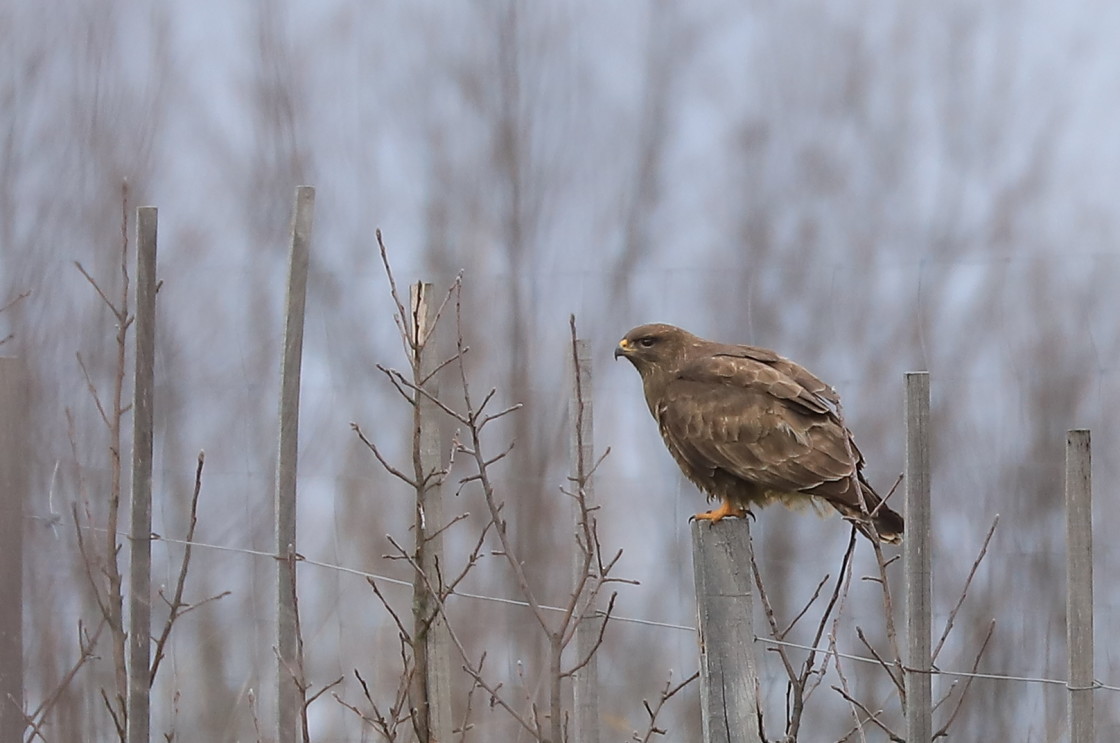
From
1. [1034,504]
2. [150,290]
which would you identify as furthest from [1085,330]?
[150,290]

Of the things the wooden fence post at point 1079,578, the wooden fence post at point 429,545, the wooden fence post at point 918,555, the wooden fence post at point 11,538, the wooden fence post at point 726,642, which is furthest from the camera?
the wooden fence post at point 11,538

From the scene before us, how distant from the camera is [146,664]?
1891mm

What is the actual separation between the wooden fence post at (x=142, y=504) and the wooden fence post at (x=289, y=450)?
19cm

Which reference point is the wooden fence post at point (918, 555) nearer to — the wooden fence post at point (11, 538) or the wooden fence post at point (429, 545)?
the wooden fence post at point (429, 545)

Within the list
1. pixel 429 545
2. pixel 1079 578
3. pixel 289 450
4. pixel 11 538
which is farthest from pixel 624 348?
pixel 11 538

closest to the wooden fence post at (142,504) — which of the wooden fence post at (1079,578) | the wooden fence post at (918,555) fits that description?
the wooden fence post at (918,555)

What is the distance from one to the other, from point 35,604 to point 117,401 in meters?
1.78

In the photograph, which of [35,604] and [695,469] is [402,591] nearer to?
[35,604]

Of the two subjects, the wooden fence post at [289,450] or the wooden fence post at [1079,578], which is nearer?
the wooden fence post at [289,450]

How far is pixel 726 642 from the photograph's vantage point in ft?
5.52

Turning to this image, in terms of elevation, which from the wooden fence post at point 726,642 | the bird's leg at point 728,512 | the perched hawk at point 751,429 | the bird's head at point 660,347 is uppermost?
the bird's head at point 660,347

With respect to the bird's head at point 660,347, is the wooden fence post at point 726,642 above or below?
below

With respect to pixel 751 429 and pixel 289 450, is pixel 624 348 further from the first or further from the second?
pixel 289 450

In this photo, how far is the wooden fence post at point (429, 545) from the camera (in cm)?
193
